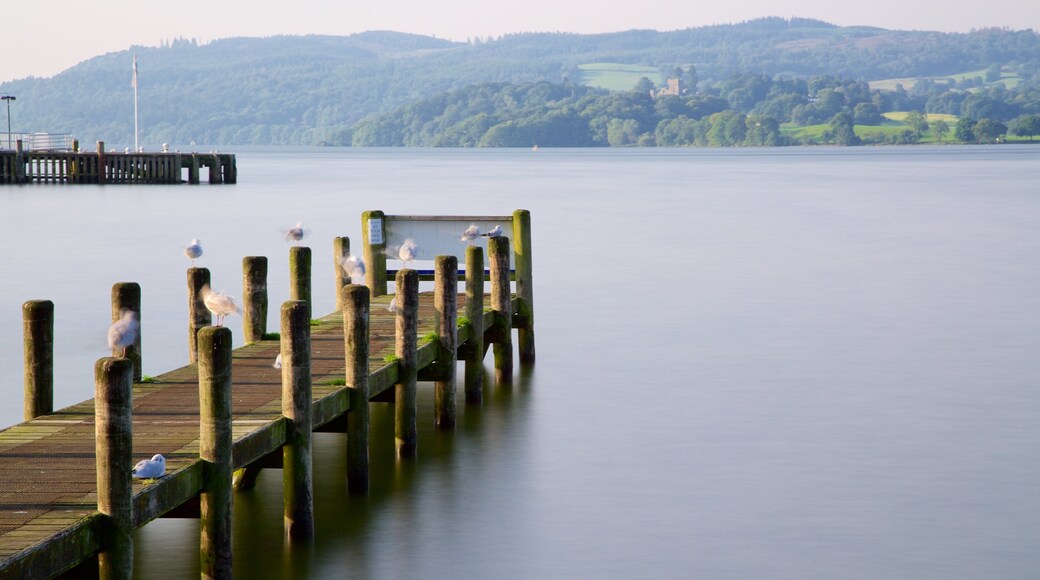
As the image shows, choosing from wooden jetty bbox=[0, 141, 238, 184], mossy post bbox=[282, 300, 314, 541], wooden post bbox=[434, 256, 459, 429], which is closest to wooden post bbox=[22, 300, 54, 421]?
mossy post bbox=[282, 300, 314, 541]

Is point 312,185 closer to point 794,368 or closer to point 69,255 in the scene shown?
point 69,255

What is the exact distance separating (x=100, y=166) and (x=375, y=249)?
200 ft

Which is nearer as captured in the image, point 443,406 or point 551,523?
point 551,523

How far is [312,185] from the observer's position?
9144 centimetres


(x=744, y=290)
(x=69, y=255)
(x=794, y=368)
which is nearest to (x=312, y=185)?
(x=69, y=255)

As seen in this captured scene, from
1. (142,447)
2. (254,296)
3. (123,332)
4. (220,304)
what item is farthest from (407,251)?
(142,447)

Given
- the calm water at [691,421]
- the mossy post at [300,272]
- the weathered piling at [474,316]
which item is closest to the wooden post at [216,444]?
the calm water at [691,421]

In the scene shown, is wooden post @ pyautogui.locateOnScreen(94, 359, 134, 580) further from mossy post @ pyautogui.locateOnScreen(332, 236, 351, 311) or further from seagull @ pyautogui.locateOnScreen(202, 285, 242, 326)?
mossy post @ pyautogui.locateOnScreen(332, 236, 351, 311)

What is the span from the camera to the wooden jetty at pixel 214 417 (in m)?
8.50

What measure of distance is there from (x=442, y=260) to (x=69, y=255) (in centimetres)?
2783

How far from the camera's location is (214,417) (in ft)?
31.5

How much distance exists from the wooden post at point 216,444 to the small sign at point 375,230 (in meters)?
8.60

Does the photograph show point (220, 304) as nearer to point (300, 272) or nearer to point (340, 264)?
point (300, 272)

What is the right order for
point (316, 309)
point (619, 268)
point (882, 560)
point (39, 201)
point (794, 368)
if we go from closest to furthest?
point (882, 560) → point (794, 368) → point (316, 309) → point (619, 268) → point (39, 201)
